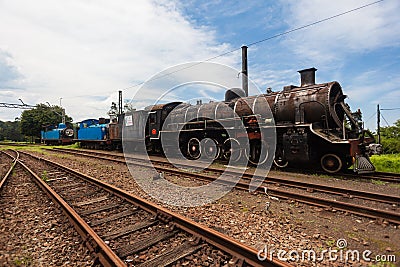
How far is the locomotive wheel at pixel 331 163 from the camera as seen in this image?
8.65m

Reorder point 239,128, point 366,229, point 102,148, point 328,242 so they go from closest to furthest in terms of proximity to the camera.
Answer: point 328,242 → point 366,229 → point 239,128 → point 102,148

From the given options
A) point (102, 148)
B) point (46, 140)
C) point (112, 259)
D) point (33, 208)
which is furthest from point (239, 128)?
point (46, 140)

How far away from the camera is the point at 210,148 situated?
12234 mm

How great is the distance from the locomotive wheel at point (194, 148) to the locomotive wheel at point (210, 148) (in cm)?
29

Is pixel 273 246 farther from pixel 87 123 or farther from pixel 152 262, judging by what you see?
pixel 87 123

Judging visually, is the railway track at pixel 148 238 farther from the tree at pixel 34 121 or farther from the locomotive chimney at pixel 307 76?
the tree at pixel 34 121

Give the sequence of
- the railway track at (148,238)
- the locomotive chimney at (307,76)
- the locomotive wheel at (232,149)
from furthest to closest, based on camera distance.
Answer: the locomotive wheel at (232,149)
the locomotive chimney at (307,76)
the railway track at (148,238)

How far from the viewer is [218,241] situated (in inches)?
132

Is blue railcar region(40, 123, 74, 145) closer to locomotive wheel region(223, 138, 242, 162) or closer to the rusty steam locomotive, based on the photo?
the rusty steam locomotive

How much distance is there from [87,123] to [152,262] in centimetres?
2724

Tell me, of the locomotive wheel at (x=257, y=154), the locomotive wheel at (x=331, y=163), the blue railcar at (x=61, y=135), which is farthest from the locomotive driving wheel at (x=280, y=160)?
the blue railcar at (x=61, y=135)

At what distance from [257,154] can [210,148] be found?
2.43 m

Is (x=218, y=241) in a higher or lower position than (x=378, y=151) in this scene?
lower

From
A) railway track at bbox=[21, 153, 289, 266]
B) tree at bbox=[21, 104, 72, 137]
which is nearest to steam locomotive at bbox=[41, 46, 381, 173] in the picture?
railway track at bbox=[21, 153, 289, 266]
